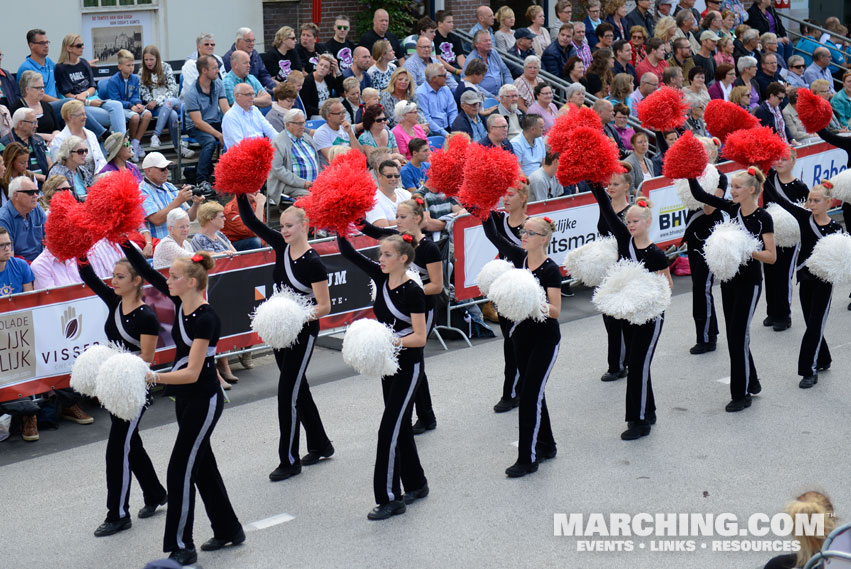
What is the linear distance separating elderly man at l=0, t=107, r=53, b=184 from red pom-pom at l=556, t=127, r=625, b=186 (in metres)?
5.30

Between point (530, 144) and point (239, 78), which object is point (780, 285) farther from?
point (239, 78)

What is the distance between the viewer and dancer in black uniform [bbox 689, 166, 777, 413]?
7938 mm

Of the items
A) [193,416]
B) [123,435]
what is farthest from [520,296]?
[123,435]

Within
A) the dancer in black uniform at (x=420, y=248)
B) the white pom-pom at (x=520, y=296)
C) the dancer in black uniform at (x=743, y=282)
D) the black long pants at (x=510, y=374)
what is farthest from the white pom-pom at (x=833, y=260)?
the dancer in black uniform at (x=420, y=248)

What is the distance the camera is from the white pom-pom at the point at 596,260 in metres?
7.85

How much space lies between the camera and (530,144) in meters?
12.0

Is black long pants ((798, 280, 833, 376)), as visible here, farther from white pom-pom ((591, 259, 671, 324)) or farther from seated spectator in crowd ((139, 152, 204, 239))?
seated spectator in crowd ((139, 152, 204, 239))

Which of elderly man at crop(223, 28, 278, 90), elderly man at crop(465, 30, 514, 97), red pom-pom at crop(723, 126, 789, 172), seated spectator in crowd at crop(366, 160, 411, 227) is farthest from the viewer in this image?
elderly man at crop(465, 30, 514, 97)

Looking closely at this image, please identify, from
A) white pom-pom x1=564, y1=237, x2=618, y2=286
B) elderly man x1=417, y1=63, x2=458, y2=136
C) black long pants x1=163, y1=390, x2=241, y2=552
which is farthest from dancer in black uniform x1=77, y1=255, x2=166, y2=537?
elderly man x1=417, y1=63, x2=458, y2=136

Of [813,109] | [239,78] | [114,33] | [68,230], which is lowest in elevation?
[68,230]

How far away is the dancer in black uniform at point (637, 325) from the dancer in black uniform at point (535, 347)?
0.66 meters

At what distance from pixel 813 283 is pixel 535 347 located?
118 inches

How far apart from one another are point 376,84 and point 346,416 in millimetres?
6557

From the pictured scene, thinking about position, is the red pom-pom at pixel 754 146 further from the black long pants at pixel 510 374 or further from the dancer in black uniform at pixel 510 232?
the black long pants at pixel 510 374
